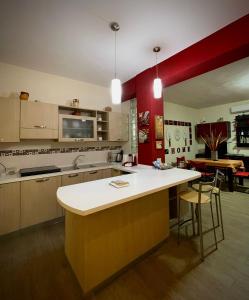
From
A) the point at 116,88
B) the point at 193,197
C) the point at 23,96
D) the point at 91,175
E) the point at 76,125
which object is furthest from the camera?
the point at 76,125

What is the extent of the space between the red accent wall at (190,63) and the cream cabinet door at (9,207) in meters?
2.06

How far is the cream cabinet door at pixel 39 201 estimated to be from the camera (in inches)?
87.3

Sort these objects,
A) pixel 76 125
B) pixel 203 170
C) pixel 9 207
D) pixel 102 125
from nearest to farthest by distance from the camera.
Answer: pixel 9 207 → pixel 76 125 → pixel 102 125 → pixel 203 170

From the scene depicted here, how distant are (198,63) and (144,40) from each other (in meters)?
0.76

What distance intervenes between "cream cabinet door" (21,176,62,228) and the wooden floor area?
0.28 m

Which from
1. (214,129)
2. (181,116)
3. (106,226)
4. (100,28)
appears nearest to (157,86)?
(100,28)

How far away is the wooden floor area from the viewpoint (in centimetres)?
132

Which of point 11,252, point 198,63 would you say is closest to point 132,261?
point 11,252

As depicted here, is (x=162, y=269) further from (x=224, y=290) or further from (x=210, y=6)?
(x=210, y=6)

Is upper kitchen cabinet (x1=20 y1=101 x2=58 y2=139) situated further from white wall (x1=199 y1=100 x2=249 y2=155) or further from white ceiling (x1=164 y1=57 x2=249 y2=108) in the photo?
white wall (x1=199 y1=100 x2=249 y2=155)

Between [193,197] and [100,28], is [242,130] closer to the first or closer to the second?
[193,197]

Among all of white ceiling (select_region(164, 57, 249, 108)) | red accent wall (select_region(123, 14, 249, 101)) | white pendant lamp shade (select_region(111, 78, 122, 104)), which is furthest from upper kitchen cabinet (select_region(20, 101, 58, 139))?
white ceiling (select_region(164, 57, 249, 108))

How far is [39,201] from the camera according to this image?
7.65ft

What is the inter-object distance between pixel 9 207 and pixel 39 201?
36cm
